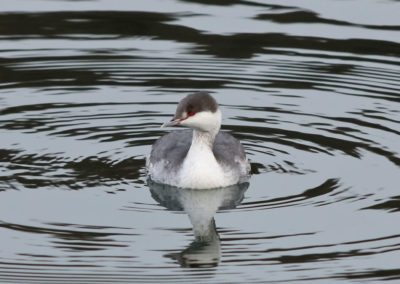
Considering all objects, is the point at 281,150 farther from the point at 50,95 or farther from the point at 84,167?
the point at 50,95

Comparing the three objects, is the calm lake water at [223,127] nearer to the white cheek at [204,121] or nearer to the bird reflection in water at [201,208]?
the bird reflection in water at [201,208]

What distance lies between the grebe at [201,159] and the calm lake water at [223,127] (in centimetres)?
14

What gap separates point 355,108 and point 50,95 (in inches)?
163

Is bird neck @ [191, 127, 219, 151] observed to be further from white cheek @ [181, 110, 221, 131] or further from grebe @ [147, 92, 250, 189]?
white cheek @ [181, 110, 221, 131]

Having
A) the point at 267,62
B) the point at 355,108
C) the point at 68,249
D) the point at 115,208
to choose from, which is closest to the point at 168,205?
the point at 115,208

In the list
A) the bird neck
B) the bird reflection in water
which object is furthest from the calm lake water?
the bird neck

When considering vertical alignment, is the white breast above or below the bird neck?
below

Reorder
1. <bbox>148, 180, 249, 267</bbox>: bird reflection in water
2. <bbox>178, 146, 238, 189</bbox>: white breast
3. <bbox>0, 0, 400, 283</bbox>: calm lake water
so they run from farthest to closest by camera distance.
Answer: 1. <bbox>178, 146, 238, 189</bbox>: white breast
2. <bbox>148, 180, 249, 267</bbox>: bird reflection in water
3. <bbox>0, 0, 400, 283</bbox>: calm lake water

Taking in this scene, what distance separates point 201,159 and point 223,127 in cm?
241

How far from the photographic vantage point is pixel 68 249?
45.4 feet

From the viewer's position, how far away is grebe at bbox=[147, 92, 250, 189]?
15.9m

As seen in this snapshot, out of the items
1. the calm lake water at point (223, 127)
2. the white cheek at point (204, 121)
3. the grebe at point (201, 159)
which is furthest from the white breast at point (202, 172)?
the white cheek at point (204, 121)

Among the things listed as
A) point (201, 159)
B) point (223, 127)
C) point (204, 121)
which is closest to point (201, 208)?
point (201, 159)

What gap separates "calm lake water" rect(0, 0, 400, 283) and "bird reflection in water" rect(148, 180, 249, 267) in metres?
0.03
